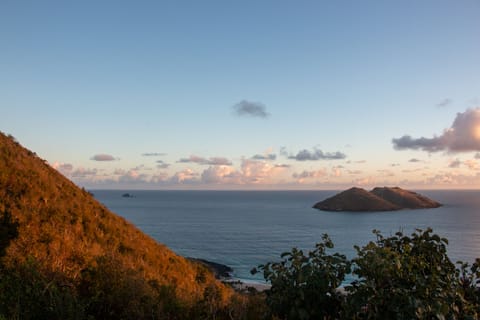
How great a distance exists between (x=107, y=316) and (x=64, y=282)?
1.74 m

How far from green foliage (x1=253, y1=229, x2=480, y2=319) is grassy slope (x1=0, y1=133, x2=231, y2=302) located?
4.80 metres

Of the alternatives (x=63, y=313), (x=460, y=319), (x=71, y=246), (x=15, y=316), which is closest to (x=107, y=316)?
(x=63, y=313)

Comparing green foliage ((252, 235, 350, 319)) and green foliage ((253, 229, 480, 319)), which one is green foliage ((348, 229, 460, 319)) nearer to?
green foliage ((253, 229, 480, 319))

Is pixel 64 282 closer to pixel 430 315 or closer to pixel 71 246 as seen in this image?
pixel 71 246

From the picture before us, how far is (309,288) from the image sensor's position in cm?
577

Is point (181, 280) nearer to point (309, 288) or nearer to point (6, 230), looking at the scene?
Answer: point (6, 230)

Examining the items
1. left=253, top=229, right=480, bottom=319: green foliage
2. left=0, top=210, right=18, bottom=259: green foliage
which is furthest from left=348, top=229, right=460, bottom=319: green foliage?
left=0, top=210, right=18, bottom=259: green foliage

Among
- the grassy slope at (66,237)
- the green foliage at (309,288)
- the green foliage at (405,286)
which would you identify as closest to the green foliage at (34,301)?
the grassy slope at (66,237)

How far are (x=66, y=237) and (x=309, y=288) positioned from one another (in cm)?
1090

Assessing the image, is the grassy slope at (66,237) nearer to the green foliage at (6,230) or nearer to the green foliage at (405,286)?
the green foliage at (6,230)

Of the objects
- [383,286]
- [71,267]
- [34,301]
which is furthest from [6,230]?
[383,286]

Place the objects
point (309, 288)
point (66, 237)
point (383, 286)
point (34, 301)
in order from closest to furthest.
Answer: point (383, 286), point (309, 288), point (34, 301), point (66, 237)

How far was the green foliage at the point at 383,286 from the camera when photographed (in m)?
4.87

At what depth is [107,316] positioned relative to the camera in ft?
29.2
